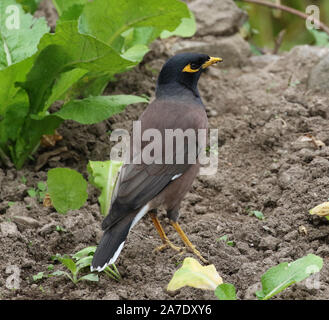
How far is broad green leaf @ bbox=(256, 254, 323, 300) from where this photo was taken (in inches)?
132

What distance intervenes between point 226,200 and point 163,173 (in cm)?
94

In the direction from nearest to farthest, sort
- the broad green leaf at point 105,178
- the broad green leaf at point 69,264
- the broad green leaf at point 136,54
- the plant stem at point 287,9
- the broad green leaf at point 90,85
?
1. the broad green leaf at point 69,264
2. the broad green leaf at point 105,178
3. the broad green leaf at point 136,54
4. the broad green leaf at point 90,85
5. the plant stem at point 287,9

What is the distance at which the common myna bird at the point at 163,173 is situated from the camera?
13.1 ft

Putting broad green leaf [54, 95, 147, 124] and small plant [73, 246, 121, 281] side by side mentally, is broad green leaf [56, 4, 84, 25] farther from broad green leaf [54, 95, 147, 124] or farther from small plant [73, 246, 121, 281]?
small plant [73, 246, 121, 281]

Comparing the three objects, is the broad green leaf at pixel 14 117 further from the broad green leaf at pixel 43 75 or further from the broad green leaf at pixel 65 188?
the broad green leaf at pixel 65 188

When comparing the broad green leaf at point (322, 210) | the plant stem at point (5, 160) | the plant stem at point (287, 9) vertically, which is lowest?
the plant stem at point (287, 9)

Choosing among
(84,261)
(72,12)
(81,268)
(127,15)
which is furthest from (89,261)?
(72,12)

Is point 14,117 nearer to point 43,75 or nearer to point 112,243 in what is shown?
point 43,75

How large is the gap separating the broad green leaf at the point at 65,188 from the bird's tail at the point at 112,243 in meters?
0.78

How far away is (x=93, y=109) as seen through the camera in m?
5.18

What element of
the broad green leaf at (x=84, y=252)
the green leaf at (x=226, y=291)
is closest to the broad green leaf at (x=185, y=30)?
the broad green leaf at (x=84, y=252)

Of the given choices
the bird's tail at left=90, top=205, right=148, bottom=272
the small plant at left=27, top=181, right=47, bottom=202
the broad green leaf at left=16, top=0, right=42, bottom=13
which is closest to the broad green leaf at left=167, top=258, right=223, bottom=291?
the bird's tail at left=90, top=205, right=148, bottom=272

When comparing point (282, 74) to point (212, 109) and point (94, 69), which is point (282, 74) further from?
point (94, 69)

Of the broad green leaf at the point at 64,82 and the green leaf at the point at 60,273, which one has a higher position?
the broad green leaf at the point at 64,82
